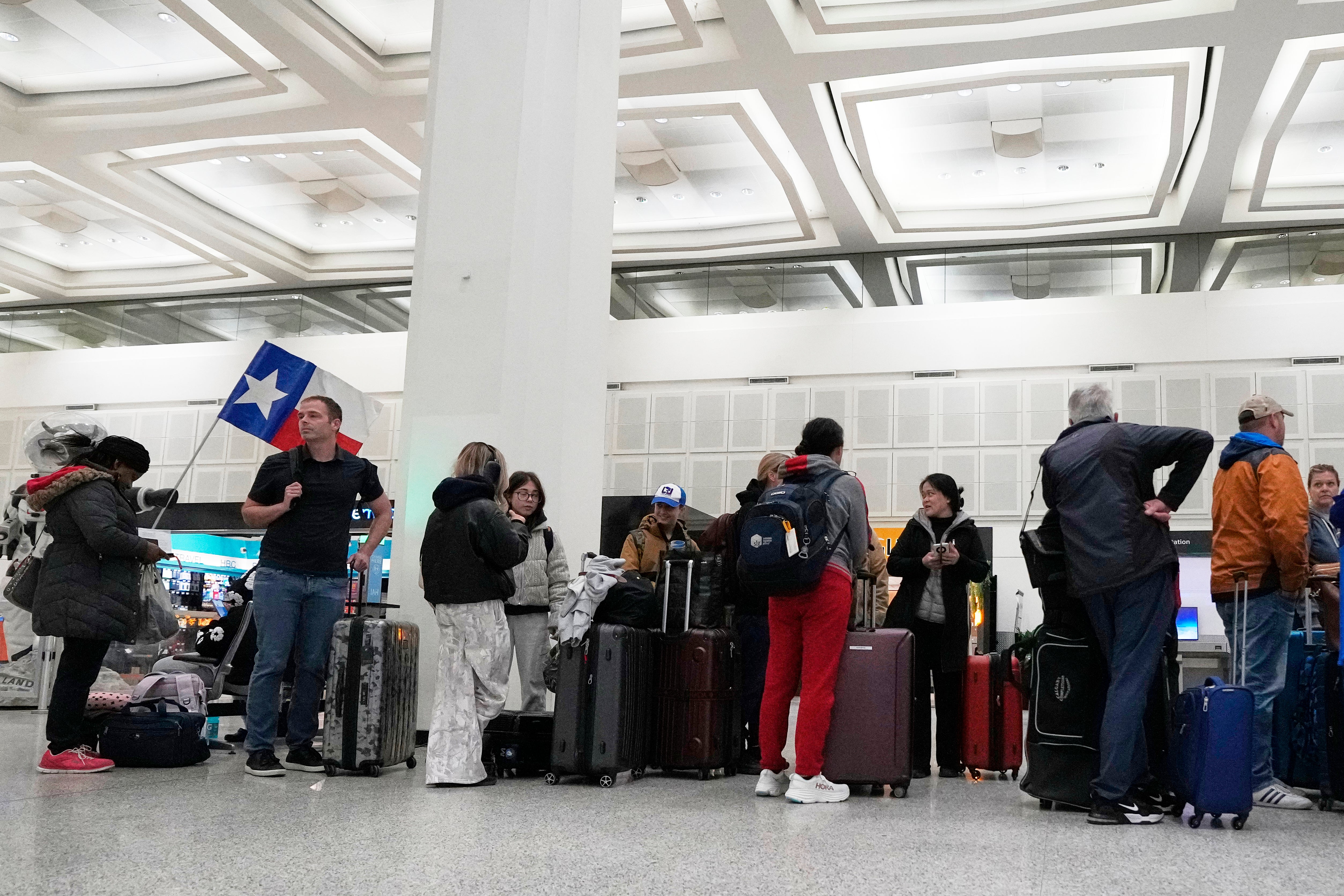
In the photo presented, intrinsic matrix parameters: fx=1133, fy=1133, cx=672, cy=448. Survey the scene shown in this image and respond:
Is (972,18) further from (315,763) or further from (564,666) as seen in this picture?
(315,763)

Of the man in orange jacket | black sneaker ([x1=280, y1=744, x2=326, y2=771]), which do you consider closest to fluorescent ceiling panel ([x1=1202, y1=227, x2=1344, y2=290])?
the man in orange jacket

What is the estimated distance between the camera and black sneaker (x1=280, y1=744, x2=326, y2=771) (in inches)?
203

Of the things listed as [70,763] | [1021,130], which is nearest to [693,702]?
[70,763]

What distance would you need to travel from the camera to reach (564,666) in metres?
5.07

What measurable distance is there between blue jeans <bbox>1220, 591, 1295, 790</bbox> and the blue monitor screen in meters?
8.26

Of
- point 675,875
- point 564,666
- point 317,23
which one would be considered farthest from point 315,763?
point 317,23

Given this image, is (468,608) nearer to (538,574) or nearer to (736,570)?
(538,574)

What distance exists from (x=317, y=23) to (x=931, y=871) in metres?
9.87

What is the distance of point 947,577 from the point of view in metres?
5.83

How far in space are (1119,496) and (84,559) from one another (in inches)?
171

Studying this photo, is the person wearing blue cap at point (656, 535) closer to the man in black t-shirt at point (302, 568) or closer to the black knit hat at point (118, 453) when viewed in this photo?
the man in black t-shirt at point (302, 568)

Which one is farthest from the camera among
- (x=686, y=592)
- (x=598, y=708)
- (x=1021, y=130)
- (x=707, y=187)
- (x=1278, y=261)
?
(x=707, y=187)

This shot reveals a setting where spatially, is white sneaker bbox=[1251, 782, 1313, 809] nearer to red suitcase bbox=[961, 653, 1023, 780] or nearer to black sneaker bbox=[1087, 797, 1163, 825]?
black sneaker bbox=[1087, 797, 1163, 825]

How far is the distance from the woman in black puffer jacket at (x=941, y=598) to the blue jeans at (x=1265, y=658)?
1.28m
